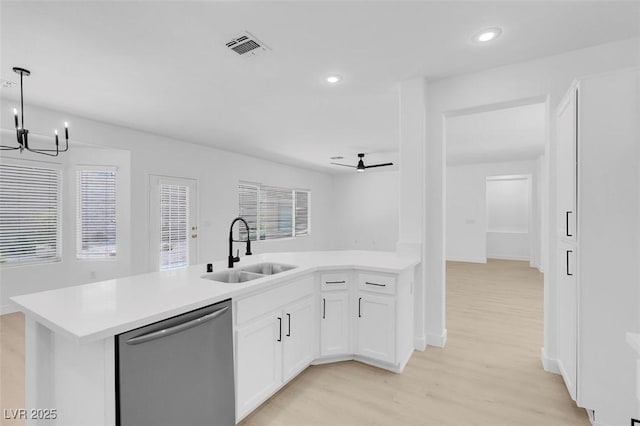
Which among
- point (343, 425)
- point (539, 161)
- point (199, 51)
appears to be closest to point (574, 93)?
point (343, 425)

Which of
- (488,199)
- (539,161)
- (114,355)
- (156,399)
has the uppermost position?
(539,161)

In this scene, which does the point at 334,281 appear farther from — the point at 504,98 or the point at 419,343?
the point at 504,98

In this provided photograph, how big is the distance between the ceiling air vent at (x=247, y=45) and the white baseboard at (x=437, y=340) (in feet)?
10.1

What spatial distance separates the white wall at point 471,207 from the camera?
7832 mm

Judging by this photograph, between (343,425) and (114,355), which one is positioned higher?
(114,355)

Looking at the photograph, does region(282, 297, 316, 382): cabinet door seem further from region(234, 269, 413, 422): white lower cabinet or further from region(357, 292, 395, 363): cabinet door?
region(357, 292, 395, 363): cabinet door

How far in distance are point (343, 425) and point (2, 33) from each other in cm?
368

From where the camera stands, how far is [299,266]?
2.47 metres

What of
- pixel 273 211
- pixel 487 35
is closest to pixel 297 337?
pixel 487 35

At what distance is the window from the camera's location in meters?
7.12

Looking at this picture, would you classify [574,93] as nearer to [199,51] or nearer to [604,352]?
[604,352]

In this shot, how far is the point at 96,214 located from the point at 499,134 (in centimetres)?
689

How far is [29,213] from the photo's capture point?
13.8ft

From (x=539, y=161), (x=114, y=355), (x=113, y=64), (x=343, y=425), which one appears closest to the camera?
(x=114, y=355)
